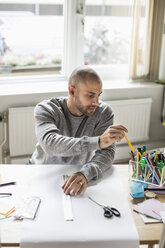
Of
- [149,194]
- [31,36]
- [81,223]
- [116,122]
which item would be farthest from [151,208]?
[31,36]

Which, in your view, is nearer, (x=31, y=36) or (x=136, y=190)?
(x=136, y=190)

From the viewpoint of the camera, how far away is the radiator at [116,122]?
2754mm

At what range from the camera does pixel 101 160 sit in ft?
5.26

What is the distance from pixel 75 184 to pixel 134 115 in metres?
1.81

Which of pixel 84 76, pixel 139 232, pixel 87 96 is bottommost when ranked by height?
pixel 139 232

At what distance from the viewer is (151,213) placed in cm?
126


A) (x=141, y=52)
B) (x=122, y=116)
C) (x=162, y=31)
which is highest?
(x=162, y=31)

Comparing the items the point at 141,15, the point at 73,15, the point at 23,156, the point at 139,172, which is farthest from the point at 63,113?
the point at 141,15

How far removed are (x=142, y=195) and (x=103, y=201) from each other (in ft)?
0.57

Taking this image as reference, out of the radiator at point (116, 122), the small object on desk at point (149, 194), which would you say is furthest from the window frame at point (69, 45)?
the small object on desk at point (149, 194)

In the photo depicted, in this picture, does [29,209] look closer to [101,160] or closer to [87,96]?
[101,160]

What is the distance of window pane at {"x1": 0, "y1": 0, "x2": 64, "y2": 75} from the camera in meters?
2.88

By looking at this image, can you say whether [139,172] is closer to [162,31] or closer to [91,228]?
[91,228]

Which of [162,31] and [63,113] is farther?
[162,31]
